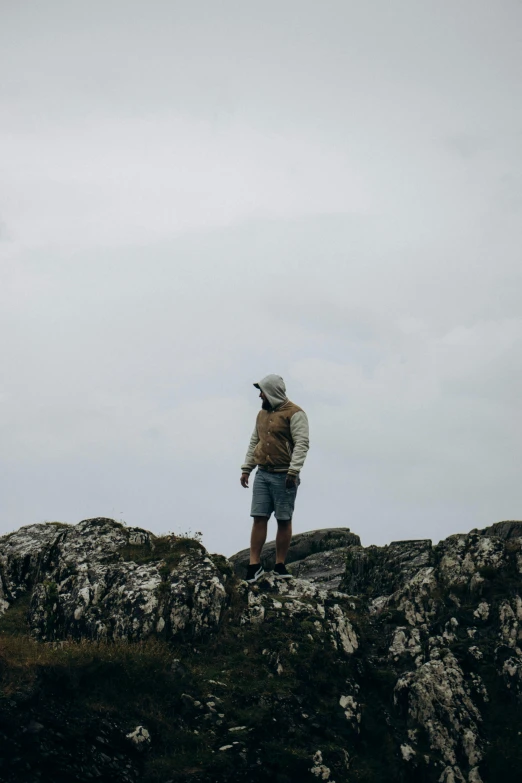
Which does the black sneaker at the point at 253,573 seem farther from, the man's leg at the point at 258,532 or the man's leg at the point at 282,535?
the man's leg at the point at 282,535

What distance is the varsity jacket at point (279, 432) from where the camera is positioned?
1591cm

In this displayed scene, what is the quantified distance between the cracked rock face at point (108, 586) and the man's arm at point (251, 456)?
2.08 meters

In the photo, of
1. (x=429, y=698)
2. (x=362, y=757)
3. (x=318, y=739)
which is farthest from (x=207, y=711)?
(x=429, y=698)

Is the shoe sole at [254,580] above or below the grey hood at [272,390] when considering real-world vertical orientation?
below

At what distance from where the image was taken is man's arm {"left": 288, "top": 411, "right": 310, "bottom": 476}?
15649 mm

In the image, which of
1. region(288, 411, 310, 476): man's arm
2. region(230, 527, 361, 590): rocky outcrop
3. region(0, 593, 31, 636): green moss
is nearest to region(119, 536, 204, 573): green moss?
region(0, 593, 31, 636): green moss

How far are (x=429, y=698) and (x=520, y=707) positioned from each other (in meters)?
1.59

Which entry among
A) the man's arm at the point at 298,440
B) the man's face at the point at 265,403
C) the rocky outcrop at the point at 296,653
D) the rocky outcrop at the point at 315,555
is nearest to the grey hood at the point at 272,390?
the man's face at the point at 265,403

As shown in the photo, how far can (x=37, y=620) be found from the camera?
15.2 meters

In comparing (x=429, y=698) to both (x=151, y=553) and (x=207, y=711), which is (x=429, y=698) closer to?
(x=207, y=711)

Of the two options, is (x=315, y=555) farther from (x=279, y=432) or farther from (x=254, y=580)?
(x=279, y=432)

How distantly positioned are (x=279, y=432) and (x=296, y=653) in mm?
4625

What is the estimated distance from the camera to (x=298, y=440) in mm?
15906

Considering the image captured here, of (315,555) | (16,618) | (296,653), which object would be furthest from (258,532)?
(315,555)
